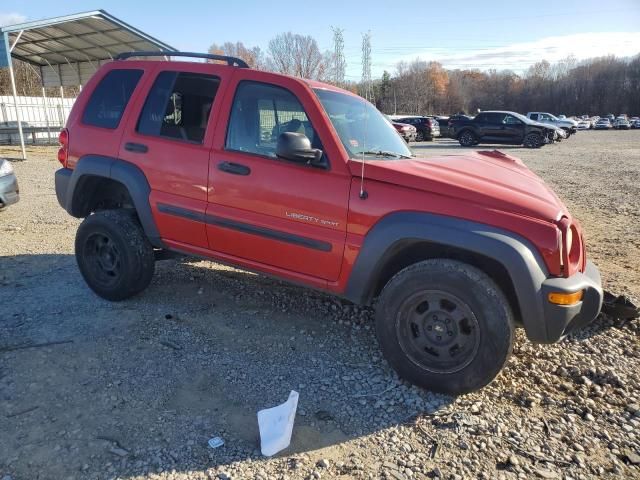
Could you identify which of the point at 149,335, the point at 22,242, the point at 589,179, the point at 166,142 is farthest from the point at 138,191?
the point at 589,179

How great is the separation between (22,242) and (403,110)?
74.4 m

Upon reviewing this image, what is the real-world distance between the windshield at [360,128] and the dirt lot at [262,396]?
150 centimetres

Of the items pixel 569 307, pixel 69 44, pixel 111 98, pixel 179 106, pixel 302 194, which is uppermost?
pixel 69 44

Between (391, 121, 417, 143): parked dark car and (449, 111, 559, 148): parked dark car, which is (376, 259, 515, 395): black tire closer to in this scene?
(449, 111, 559, 148): parked dark car

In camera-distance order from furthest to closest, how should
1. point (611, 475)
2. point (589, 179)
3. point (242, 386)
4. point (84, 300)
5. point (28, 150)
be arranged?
point (28, 150)
point (589, 179)
point (84, 300)
point (242, 386)
point (611, 475)

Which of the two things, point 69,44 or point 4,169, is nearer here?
point 4,169

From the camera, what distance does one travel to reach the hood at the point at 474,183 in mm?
2949

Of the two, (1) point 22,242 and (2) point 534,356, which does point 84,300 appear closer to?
(1) point 22,242

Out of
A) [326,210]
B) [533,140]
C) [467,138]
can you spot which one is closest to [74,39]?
[326,210]

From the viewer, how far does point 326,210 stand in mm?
3330

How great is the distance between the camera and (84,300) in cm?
450

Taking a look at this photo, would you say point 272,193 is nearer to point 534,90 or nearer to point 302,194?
point 302,194

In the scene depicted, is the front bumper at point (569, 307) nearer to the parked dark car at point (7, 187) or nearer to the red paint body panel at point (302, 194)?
the red paint body panel at point (302, 194)

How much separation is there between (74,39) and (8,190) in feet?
42.6
